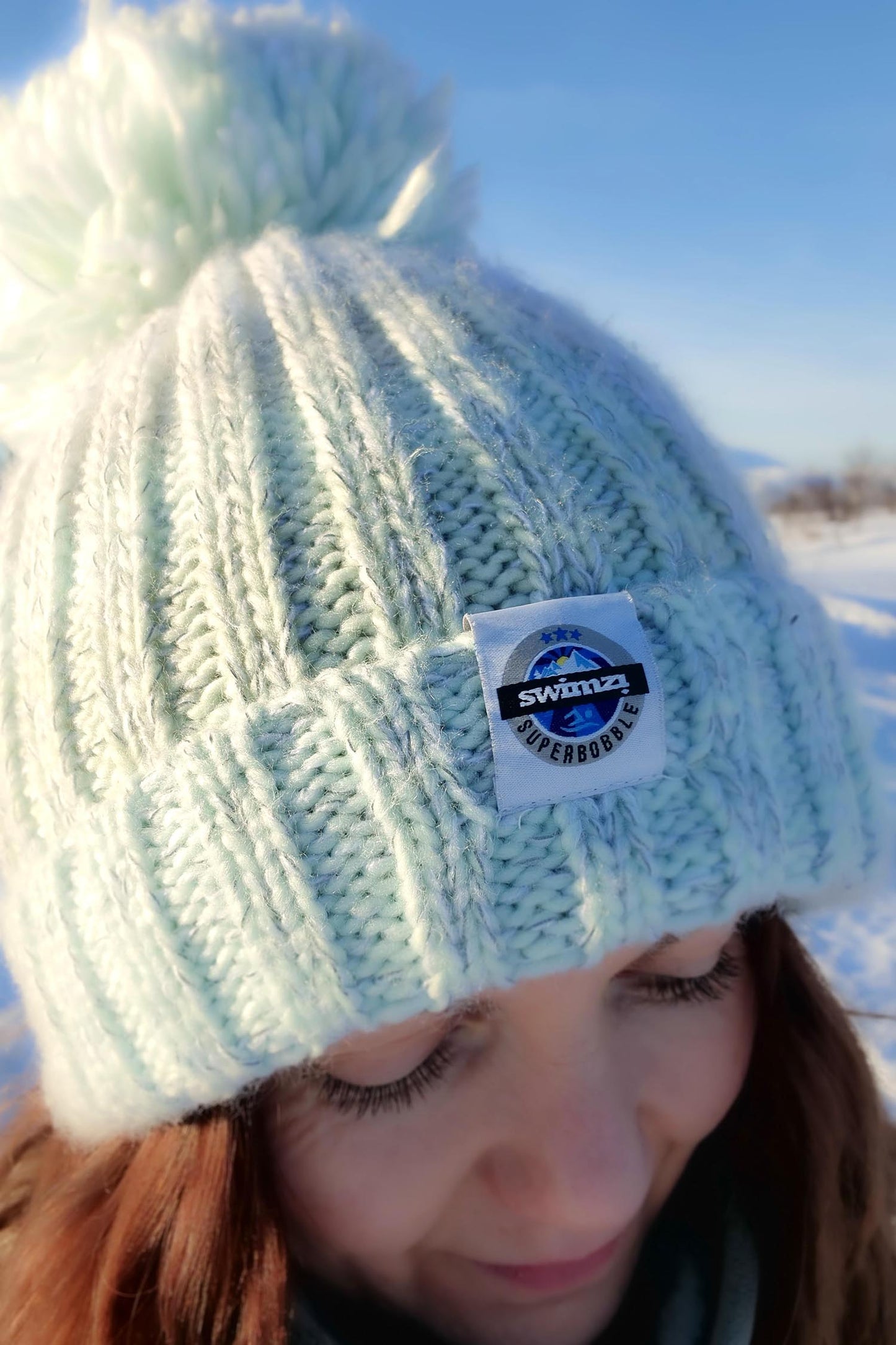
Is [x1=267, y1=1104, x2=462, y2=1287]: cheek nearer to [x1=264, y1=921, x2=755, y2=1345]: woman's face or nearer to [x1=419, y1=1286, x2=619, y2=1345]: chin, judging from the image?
[x1=264, y1=921, x2=755, y2=1345]: woman's face

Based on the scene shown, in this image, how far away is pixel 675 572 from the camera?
0.74 meters

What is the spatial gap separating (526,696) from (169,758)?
0.27m

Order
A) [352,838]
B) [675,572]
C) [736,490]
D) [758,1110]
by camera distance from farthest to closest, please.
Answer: [758,1110] → [736,490] → [675,572] → [352,838]

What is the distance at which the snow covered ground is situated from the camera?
6.30ft

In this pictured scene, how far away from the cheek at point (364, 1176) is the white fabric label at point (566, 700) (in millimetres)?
324

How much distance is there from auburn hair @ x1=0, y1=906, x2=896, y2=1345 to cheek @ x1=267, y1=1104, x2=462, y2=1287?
0.09 feet

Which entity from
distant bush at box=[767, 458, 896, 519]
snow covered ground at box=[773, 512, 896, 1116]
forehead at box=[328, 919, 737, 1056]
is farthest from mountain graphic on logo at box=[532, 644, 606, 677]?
distant bush at box=[767, 458, 896, 519]

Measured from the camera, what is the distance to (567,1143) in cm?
76

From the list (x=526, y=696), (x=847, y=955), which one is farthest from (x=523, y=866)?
(x=847, y=955)

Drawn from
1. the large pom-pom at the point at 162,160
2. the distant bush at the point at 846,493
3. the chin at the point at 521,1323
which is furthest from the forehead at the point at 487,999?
the distant bush at the point at 846,493

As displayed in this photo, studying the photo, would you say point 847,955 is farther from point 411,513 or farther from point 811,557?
point 811,557

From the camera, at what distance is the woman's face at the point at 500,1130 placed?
2.45 feet

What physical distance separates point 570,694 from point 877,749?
1363mm

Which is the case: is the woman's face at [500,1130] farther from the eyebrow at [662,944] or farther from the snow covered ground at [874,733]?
the snow covered ground at [874,733]
